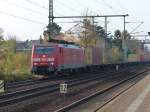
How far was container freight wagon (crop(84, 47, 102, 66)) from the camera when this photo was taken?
201ft

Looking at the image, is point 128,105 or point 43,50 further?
point 43,50

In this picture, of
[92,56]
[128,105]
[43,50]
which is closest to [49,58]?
[43,50]

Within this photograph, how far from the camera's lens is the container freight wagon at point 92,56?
61.2 meters

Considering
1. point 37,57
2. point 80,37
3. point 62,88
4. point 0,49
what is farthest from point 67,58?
point 80,37

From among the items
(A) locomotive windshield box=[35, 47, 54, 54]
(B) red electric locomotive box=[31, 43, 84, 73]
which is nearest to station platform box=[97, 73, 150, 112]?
(B) red electric locomotive box=[31, 43, 84, 73]

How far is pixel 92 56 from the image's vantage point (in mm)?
65000

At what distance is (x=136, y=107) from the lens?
19.5 m

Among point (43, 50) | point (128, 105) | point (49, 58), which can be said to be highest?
point (43, 50)

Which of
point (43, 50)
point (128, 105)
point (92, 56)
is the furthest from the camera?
point (92, 56)

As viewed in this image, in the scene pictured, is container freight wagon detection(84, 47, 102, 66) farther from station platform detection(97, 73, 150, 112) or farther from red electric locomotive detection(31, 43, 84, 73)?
station platform detection(97, 73, 150, 112)

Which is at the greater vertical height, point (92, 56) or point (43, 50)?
point (43, 50)

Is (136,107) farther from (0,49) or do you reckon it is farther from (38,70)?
(0,49)

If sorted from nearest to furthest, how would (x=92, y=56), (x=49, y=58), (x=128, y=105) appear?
(x=128, y=105) → (x=49, y=58) → (x=92, y=56)

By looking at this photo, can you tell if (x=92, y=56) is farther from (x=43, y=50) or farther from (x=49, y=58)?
(x=49, y=58)
